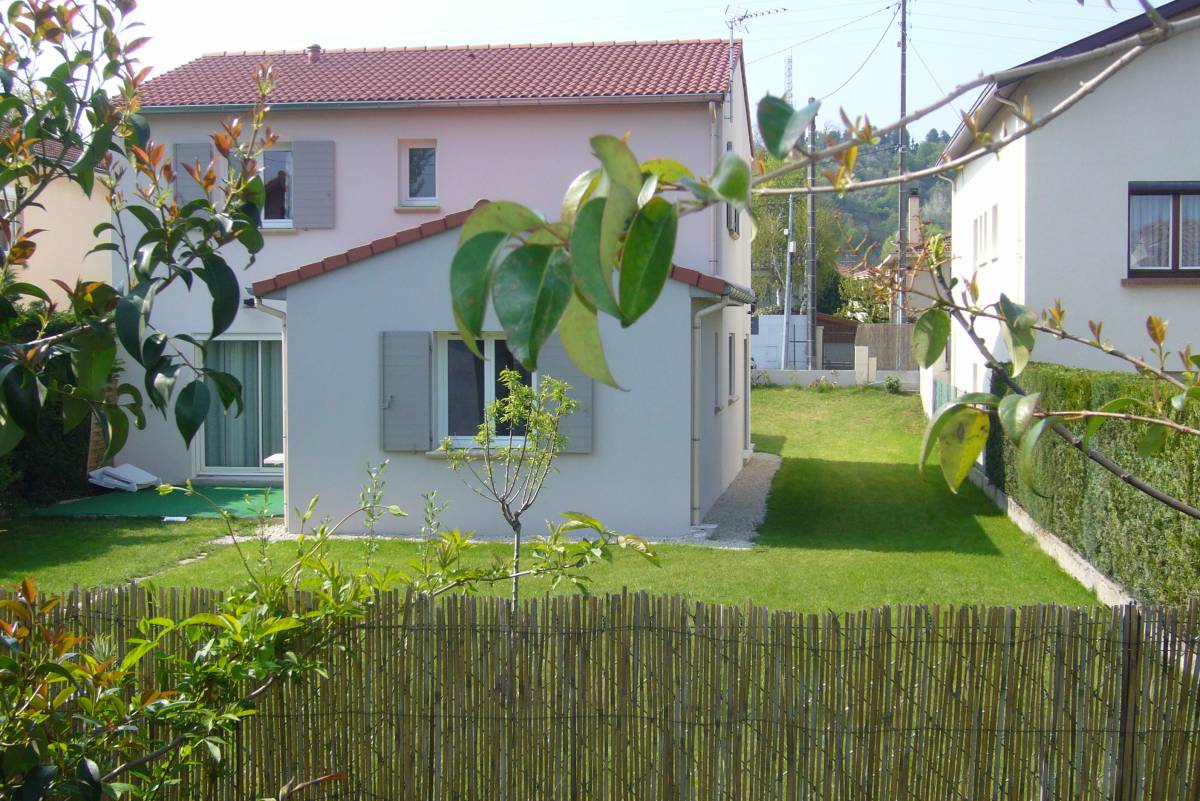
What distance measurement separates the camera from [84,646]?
5176mm

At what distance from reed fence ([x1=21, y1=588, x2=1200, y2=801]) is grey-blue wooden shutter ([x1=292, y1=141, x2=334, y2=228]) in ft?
46.2

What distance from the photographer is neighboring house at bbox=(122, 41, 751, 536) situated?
1430 centimetres

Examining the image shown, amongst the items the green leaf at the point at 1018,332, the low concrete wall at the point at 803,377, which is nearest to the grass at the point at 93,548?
the green leaf at the point at 1018,332

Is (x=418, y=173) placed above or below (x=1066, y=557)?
above

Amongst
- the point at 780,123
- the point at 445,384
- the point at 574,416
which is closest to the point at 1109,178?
the point at 574,416

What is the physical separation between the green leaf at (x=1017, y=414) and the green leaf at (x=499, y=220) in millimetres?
850

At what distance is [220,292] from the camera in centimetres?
262

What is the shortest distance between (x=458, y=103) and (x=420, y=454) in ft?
19.5

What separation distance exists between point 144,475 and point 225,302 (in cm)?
1718

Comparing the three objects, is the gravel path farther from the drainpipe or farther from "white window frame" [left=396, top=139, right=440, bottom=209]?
"white window frame" [left=396, top=139, right=440, bottom=209]

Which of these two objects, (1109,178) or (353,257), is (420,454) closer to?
(353,257)

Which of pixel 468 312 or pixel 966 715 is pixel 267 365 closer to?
pixel 966 715

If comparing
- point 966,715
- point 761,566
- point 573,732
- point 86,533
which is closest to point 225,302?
point 573,732

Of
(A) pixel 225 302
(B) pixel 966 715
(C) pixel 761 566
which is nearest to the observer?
(A) pixel 225 302
